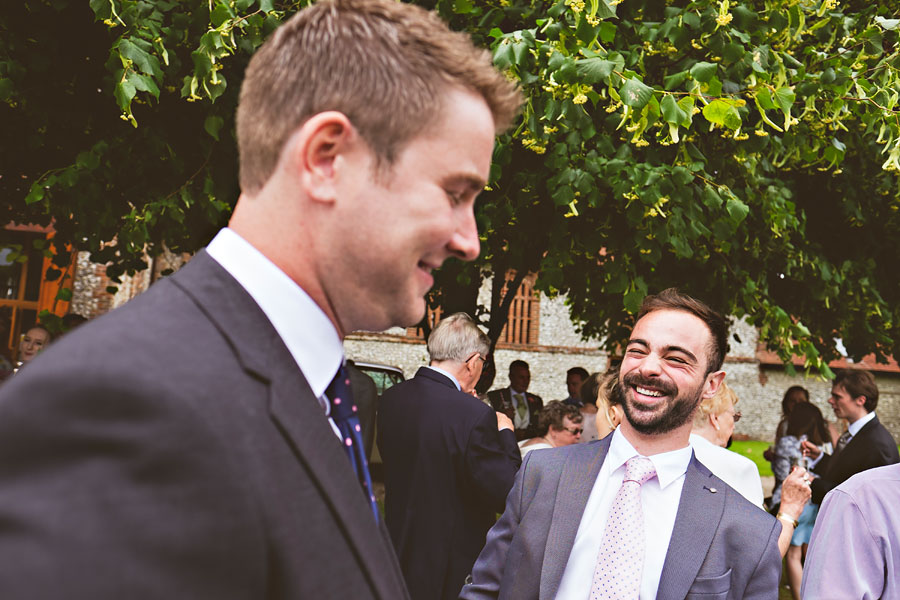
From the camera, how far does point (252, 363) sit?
85cm

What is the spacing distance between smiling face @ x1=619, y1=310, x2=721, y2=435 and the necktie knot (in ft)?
0.40

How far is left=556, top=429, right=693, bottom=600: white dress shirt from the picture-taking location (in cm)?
224

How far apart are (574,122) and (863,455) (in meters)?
4.05

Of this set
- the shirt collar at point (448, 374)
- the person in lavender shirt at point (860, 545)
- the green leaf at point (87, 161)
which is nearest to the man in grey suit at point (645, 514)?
the person in lavender shirt at point (860, 545)

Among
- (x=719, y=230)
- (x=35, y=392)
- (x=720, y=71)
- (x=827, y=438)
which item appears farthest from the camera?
(x=827, y=438)

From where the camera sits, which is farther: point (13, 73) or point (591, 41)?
point (13, 73)

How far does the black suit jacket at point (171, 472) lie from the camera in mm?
654

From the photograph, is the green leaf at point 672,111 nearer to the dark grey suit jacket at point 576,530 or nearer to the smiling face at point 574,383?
the dark grey suit jacket at point 576,530

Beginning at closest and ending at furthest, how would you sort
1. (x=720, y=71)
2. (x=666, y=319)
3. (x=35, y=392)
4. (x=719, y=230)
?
(x=35, y=392) → (x=666, y=319) → (x=720, y=71) → (x=719, y=230)

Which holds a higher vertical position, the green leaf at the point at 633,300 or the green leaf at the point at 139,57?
the green leaf at the point at 139,57

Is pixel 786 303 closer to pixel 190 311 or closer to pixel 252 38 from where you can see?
pixel 252 38

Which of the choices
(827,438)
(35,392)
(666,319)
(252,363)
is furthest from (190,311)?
(827,438)

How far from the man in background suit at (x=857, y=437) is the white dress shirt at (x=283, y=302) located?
240 inches

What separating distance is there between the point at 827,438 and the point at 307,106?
808 cm
